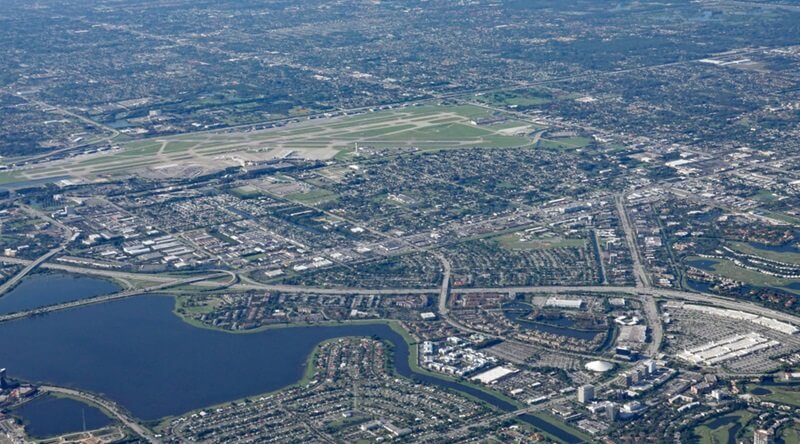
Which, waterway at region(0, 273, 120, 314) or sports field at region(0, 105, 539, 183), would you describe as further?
sports field at region(0, 105, 539, 183)

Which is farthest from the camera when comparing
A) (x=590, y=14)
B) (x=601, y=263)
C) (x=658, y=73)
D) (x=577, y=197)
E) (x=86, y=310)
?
(x=590, y=14)

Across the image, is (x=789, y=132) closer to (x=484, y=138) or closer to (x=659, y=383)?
(x=484, y=138)

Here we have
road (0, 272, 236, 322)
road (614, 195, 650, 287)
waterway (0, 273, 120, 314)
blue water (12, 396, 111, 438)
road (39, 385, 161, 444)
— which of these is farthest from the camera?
road (614, 195, 650, 287)

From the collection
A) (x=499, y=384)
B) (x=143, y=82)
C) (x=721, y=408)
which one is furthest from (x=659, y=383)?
(x=143, y=82)

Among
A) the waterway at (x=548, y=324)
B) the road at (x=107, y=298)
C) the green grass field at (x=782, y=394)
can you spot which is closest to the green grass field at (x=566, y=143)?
the waterway at (x=548, y=324)

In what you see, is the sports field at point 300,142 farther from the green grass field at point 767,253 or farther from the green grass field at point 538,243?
the green grass field at point 767,253

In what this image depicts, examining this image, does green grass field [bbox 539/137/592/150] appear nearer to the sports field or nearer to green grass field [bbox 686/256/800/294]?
the sports field

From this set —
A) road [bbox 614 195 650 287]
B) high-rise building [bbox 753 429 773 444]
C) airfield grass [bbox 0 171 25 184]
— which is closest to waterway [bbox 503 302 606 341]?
road [bbox 614 195 650 287]
